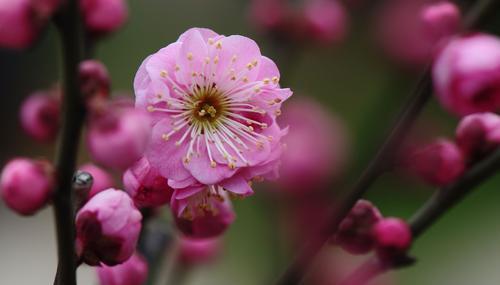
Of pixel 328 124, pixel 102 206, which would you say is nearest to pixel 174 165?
pixel 102 206

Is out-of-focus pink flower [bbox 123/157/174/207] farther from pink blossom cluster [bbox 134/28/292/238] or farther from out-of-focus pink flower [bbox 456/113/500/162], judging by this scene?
out-of-focus pink flower [bbox 456/113/500/162]

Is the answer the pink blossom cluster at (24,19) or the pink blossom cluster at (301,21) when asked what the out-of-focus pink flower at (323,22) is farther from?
the pink blossom cluster at (24,19)

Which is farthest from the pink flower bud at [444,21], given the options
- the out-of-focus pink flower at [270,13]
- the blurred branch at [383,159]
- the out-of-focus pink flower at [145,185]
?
the out-of-focus pink flower at [270,13]

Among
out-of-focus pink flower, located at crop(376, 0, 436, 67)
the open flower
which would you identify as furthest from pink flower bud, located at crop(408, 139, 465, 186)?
out-of-focus pink flower, located at crop(376, 0, 436, 67)

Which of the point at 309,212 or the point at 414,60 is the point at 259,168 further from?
the point at 414,60

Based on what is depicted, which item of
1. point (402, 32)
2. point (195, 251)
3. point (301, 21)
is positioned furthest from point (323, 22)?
point (195, 251)

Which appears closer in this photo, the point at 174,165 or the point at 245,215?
the point at 174,165
